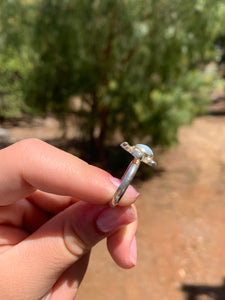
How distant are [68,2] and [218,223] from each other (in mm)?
5181

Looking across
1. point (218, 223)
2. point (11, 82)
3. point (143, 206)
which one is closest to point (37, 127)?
point (11, 82)

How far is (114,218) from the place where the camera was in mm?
1265

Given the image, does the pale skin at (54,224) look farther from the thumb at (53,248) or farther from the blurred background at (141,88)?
the blurred background at (141,88)

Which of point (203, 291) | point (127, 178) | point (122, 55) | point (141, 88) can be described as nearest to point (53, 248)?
point (127, 178)

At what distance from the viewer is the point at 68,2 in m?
5.28

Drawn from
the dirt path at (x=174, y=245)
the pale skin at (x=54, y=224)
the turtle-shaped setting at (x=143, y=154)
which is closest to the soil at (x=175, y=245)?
the dirt path at (x=174, y=245)

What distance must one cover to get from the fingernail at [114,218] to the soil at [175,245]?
2.50m

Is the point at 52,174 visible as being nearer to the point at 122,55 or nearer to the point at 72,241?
the point at 72,241

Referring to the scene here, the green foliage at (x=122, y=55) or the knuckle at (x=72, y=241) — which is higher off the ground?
the green foliage at (x=122, y=55)

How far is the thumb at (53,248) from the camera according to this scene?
1.24m

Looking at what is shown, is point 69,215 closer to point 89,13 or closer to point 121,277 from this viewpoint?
point 121,277

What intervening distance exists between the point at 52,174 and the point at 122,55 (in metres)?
5.17

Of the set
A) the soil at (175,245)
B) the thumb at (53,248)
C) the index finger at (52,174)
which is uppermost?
the index finger at (52,174)

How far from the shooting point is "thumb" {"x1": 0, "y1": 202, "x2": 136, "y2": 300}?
1240mm
